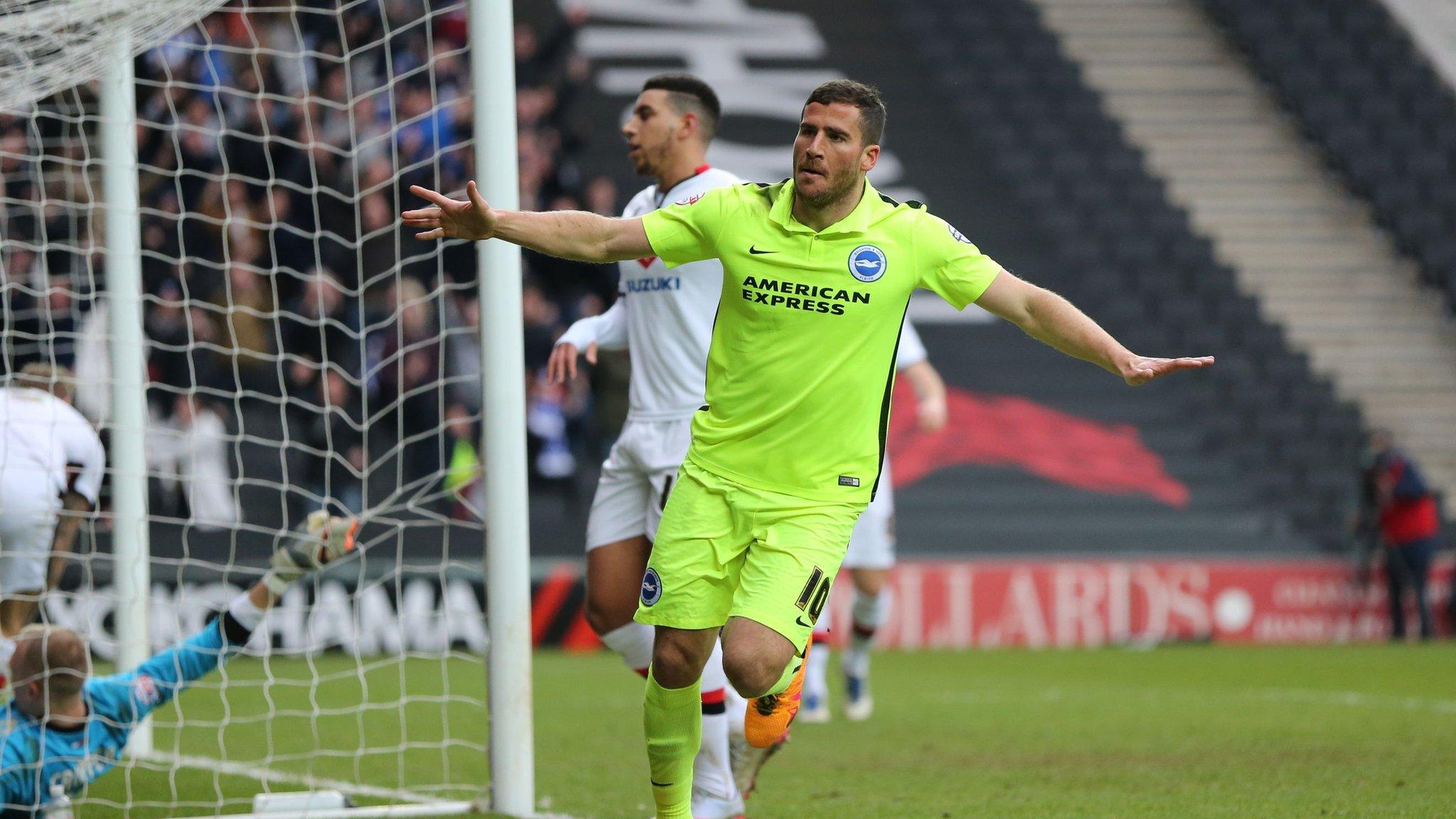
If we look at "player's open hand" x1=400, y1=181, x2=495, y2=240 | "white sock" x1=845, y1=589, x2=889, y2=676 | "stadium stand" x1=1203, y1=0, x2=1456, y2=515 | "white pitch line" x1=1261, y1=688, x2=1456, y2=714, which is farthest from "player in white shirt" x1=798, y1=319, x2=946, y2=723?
"stadium stand" x1=1203, y1=0, x2=1456, y2=515

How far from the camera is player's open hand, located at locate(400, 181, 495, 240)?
4617 millimetres

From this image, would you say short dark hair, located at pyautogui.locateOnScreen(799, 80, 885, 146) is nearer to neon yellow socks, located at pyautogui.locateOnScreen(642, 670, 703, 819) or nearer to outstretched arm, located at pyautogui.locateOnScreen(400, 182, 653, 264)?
outstretched arm, located at pyautogui.locateOnScreen(400, 182, 653, 264)

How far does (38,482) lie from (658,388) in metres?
2.77

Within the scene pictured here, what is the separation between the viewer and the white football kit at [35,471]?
6895 millimetres

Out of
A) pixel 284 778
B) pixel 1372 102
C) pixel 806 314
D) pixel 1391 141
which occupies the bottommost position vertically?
pixel 284 778

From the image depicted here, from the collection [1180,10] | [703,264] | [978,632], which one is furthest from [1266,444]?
[703,264]

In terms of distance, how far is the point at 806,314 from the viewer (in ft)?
16.0

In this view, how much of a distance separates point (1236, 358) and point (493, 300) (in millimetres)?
15131

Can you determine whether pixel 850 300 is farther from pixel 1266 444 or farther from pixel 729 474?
pixel 1266 444

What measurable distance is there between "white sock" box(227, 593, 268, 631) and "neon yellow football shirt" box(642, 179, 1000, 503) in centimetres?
198

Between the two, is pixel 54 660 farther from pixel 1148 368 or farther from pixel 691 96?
pixel 1148 368

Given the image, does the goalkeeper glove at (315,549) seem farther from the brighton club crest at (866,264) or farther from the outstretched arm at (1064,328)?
the outstretched arm at (1064,328)

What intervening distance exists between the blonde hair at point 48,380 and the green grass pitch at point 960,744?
160cm

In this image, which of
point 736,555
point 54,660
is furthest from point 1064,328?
point 54,660
